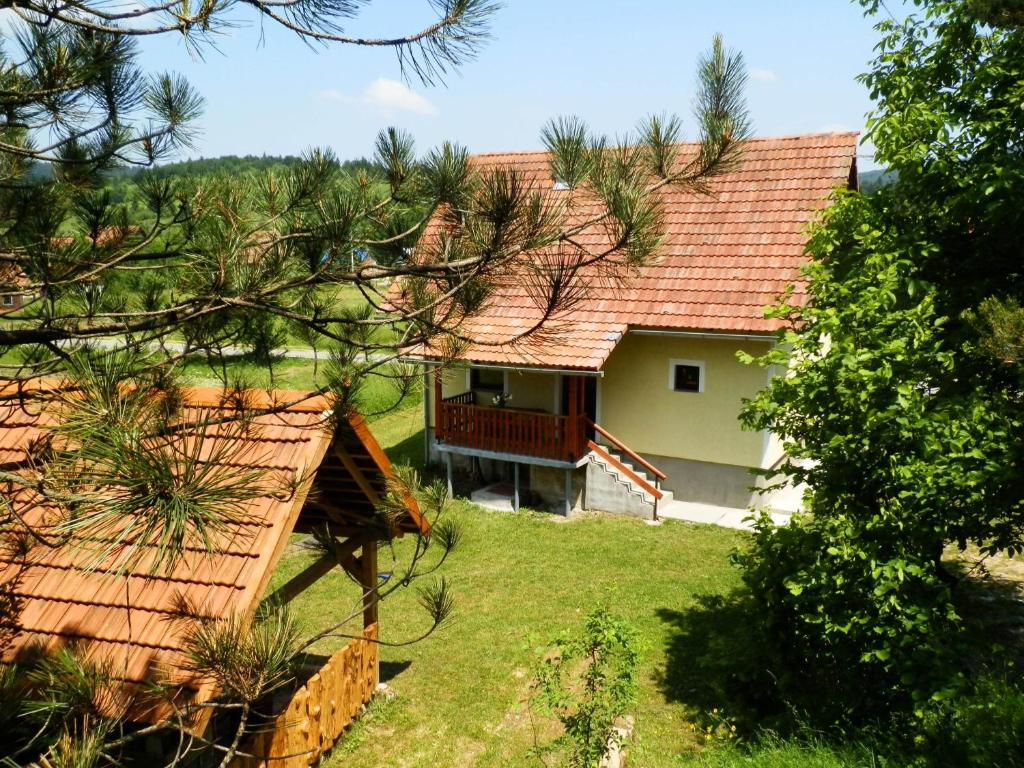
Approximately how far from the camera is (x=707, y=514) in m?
13.6

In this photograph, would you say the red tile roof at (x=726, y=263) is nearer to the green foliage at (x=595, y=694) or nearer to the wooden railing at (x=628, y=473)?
the wooden railing at (x=628, y=473)

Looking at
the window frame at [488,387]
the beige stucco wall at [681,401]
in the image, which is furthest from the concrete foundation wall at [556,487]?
the window frame at [488,387]

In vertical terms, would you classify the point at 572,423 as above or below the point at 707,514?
above

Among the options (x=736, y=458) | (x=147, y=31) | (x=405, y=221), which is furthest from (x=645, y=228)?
(x=736, y=458)

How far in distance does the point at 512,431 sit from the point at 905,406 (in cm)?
891

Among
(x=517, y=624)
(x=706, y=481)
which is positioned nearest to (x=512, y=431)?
(x=706, y=481)

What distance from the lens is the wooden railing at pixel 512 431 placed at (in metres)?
13.8

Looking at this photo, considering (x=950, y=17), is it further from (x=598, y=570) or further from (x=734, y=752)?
(x=598, y=570)

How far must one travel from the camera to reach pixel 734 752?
6.13 m

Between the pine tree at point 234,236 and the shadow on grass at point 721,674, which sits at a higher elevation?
the pine tree at point 234,236

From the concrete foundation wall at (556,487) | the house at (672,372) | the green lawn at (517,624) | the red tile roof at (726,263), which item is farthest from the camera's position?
the concrete foundation wall at (556,487)

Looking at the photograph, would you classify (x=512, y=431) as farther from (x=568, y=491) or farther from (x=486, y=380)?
(x=486, y=380)

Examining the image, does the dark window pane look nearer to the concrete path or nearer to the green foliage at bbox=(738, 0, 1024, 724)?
the concrete path

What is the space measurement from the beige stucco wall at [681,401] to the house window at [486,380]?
2249 millimetres
